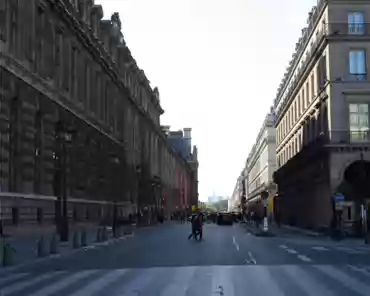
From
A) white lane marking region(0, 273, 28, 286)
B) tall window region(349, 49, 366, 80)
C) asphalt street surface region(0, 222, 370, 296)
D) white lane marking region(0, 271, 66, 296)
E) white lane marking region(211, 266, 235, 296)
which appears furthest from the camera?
tall window region(349, 49, 366, 80)

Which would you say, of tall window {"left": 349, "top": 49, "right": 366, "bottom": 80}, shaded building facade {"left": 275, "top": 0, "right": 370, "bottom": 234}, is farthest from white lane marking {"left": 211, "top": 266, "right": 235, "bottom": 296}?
tall window {"left": 349, "top": 49, "right": 366, "bottom": 80}

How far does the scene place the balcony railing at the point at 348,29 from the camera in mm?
51000

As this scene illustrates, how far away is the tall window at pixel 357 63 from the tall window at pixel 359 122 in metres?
2.28

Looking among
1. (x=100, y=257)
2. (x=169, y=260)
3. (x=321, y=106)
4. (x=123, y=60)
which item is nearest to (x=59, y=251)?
(x=100, y=257)

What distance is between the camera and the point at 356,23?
5162 cm

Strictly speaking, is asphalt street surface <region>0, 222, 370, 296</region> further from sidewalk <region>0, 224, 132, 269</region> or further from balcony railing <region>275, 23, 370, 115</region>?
balcony railing <region>275, 23, 370, 115</region>

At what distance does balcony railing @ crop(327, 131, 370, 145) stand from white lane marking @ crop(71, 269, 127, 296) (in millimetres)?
34652

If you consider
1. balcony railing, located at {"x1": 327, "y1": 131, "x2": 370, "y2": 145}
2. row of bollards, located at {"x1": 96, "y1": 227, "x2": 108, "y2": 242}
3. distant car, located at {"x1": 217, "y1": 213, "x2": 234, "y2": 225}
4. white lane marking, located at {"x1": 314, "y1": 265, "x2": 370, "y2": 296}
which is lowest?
distant car, located at {"x1": 217, "y1": 213, "x2": 234, "y2": 225}

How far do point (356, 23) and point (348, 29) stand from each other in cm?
93

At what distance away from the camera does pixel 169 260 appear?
23328 millimetres

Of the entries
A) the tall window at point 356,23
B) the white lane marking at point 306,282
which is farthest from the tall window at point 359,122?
the white lane marking at point 306,282

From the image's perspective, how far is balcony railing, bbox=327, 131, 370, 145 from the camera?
51.0 meters

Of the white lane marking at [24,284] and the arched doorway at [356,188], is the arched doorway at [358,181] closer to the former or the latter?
the arched doorway at [356,188]

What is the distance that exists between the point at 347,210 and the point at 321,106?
9.25 metres
